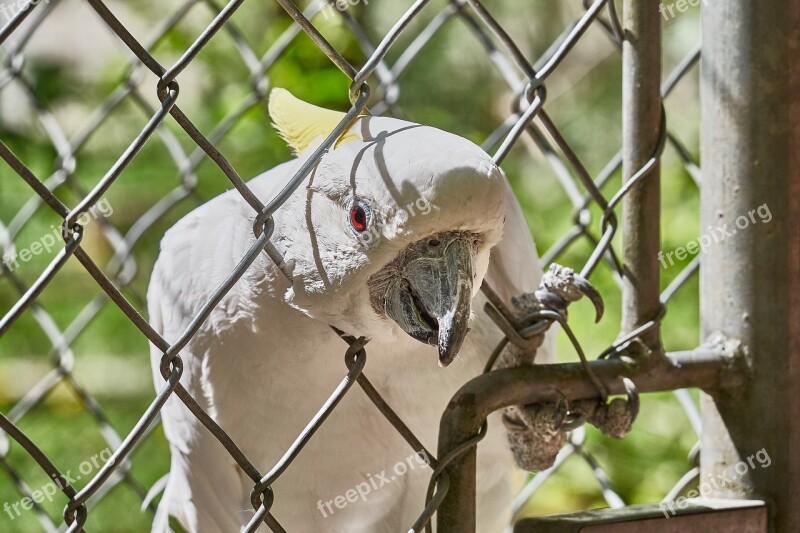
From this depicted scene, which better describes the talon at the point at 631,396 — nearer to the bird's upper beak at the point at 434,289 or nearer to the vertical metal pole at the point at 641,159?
the vertical metal pole at the point at 641,159

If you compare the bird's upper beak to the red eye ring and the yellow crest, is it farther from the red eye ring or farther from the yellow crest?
the yellow crest

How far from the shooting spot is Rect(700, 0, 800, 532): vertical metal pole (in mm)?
906

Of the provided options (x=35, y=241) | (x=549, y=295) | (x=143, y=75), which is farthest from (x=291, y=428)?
(x=35, y=241)

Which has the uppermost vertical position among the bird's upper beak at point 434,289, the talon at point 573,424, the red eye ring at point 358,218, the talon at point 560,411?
the red eye ring at point 358,218

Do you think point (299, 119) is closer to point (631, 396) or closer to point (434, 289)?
point (434, 289)

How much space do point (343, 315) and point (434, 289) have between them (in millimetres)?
148

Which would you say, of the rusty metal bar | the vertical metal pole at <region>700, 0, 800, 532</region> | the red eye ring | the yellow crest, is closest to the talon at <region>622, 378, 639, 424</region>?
the rusty metal bar

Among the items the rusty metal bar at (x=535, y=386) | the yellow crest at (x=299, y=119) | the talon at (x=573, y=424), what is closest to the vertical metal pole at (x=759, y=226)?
the rusty metal bar at (x=535, y=386)

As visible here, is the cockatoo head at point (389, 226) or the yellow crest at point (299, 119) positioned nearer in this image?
the cockatoo head at point (389, 226)

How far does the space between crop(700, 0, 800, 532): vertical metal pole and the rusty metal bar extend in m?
0.03

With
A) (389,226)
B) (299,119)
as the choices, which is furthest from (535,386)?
(299,119)

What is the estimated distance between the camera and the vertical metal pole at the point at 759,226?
0.91 m

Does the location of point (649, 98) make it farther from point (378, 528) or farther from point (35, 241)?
point (35, 241)

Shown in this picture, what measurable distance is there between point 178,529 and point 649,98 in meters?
1.29
